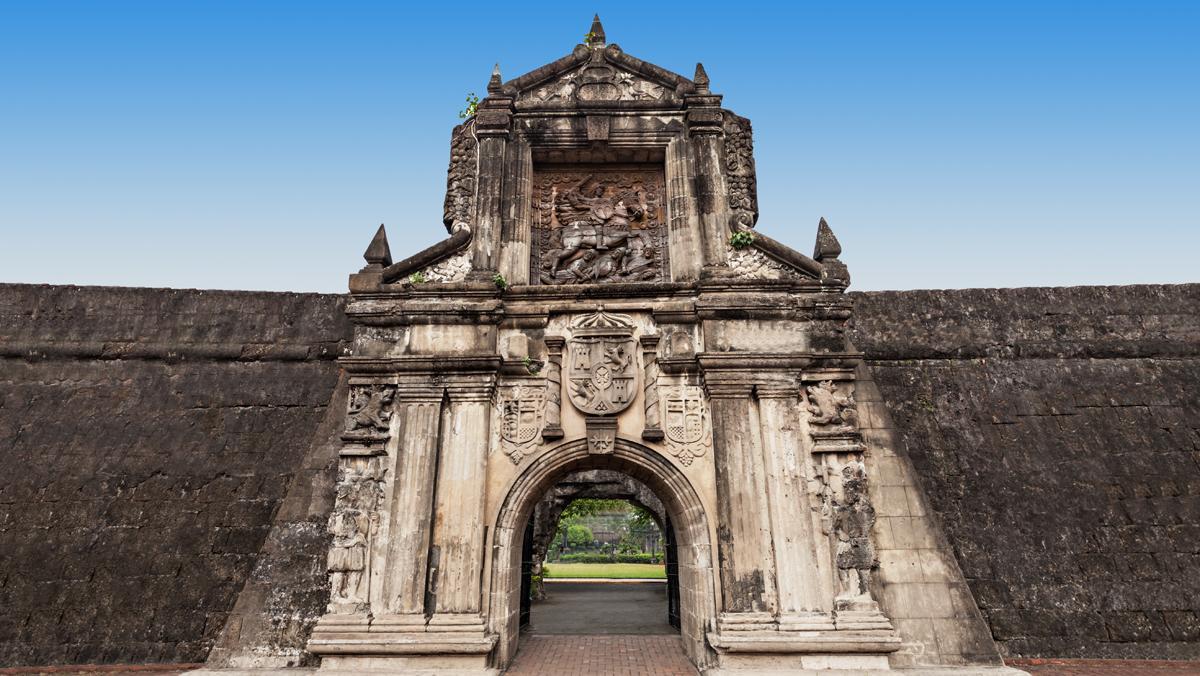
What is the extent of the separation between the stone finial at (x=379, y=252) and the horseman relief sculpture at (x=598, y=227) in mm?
2181

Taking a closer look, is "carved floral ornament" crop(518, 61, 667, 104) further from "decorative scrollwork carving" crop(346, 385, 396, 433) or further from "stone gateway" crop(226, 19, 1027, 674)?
"decorative scrollwork carving" crop(346, 385, 396, 433)

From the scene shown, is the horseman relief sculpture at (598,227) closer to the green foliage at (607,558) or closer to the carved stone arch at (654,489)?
the carved stone arch at (654,489)

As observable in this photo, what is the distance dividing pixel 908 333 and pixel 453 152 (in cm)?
849

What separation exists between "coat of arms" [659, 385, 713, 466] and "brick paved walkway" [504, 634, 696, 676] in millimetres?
2788

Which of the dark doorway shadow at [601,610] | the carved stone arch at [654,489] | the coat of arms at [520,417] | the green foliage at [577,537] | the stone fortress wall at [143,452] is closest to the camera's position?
the carved stone arch at [654,489]

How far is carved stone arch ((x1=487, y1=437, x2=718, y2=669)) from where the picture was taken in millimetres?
7531

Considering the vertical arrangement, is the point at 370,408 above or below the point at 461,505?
above

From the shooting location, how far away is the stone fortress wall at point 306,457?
7.75 metres

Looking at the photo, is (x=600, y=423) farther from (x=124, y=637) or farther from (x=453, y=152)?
(x=124, y=637)

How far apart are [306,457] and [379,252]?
122 inches

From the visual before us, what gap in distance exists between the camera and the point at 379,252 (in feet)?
29.1

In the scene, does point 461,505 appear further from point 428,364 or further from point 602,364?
point 602,364

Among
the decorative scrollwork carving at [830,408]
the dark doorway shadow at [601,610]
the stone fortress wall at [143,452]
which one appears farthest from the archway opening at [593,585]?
the stone fortress wall at [143,452]

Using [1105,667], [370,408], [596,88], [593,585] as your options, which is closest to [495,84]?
[596,88]
